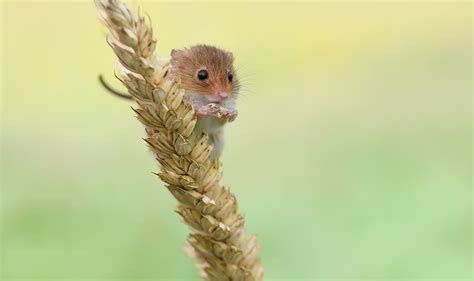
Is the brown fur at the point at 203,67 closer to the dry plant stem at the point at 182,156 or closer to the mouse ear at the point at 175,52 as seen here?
the mouse ear at the point at 175,52

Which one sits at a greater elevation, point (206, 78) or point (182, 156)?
point (206, 78)

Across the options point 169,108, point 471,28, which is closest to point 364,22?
point 471,28

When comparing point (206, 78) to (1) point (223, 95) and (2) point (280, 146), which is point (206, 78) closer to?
(1) point (223, 95)

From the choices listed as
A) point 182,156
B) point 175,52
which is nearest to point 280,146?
point 175,52

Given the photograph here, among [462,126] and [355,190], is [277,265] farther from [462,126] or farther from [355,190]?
[462,126]

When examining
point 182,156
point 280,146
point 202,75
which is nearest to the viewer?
point 182,156

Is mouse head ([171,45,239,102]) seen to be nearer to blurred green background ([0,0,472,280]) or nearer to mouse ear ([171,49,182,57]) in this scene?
mouse ear ([171,49,182,57])

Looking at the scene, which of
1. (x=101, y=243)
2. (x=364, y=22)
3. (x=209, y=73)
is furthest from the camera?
(x=364, y=22)
